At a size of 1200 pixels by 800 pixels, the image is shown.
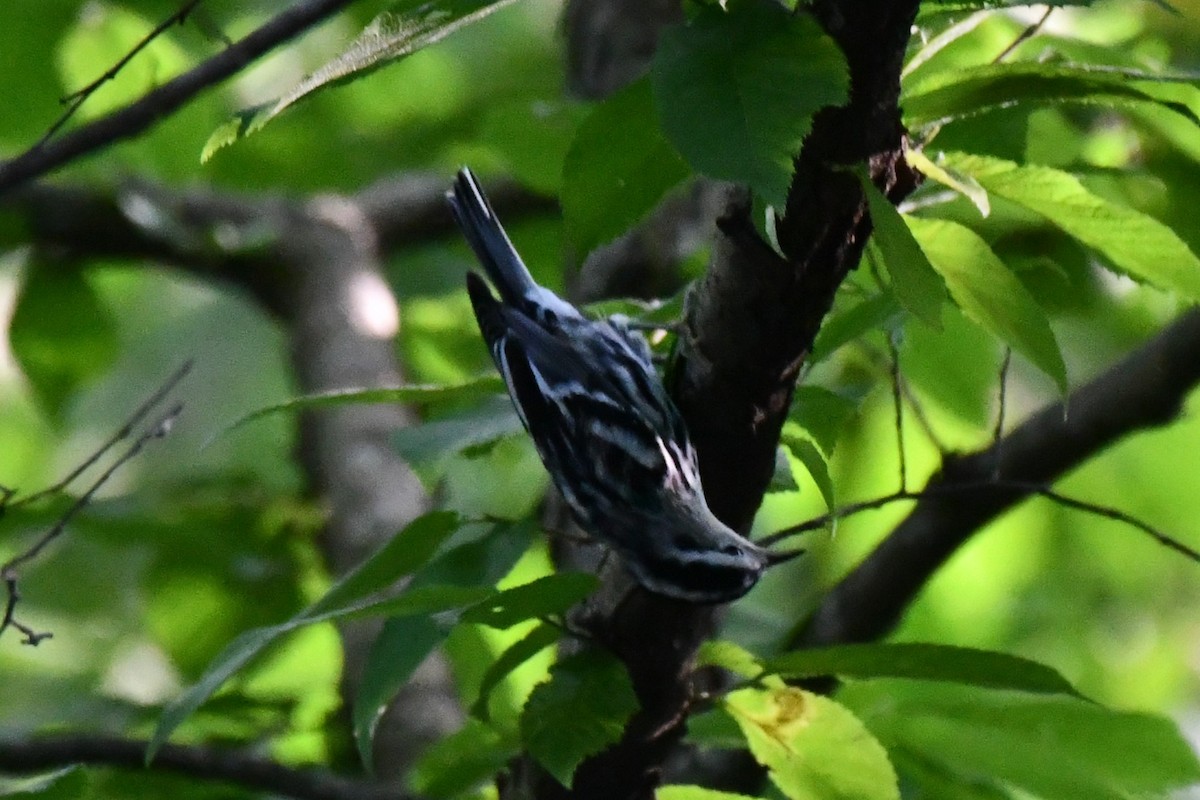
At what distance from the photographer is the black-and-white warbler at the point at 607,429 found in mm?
1359

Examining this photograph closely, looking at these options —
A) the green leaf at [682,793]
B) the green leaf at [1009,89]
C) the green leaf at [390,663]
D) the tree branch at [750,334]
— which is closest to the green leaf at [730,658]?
the tree branch at [750,334]

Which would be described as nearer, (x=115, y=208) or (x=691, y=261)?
(x=691, y=261)

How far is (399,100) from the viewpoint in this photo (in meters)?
4.05

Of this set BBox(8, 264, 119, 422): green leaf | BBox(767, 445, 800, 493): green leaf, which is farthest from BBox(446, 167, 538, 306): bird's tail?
BBox(8, 264, 119, 422): green leaf

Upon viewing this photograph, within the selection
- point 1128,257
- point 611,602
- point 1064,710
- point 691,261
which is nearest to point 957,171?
point 1128,257

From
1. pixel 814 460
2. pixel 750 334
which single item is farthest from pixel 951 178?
pixel 814 460

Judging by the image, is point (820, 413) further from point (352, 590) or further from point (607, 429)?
point (352, 590)

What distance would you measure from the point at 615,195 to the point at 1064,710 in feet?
2.75

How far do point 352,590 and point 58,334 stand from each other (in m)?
1.56

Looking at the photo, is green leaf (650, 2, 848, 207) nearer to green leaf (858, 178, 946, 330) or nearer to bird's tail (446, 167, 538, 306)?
green leaf (858, 178, 946, 330)

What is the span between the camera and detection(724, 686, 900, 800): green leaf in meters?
1.29

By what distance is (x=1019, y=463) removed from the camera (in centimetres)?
190

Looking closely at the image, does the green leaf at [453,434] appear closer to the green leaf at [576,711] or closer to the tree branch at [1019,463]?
the green leaf at [576,711]

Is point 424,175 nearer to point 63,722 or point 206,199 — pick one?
point 206,199
